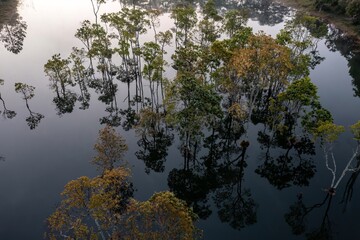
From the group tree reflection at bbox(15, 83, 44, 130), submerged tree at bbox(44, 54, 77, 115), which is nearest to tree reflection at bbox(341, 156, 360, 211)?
submerged tree at bbox(44, 54, 77, 115)

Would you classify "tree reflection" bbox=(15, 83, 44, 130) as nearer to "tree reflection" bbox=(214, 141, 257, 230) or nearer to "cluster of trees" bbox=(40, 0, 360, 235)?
"cluster of trees" bbox=(40, 0, 360, 235)

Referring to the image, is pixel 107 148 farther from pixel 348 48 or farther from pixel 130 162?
pixel 348 48

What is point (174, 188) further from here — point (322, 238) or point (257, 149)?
point (322, 238)

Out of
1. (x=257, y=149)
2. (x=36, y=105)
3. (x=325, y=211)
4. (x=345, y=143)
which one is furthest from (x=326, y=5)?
(x=36, y=105)

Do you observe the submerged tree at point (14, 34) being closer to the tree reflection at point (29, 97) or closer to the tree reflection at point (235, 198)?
the tree reflection at point (29, 97)

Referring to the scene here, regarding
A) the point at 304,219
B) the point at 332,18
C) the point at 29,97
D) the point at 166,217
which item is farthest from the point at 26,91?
the point at 332,18

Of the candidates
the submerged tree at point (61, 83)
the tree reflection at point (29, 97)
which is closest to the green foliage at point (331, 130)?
the submerged tree at point (61, 83)

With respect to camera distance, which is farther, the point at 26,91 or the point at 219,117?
the point at 26,91
